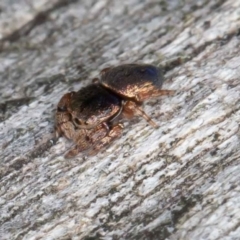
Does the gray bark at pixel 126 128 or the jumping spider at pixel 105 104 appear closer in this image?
the gray bark at pixel 126 128

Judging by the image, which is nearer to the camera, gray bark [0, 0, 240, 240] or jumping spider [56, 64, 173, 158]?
gray bark [0, 0, 240, 240]

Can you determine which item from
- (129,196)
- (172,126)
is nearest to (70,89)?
(172,126)

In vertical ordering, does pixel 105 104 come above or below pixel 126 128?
above

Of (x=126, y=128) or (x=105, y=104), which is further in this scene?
(x=105, y=104)

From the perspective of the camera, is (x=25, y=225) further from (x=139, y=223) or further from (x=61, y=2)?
(x=61, y=2)
